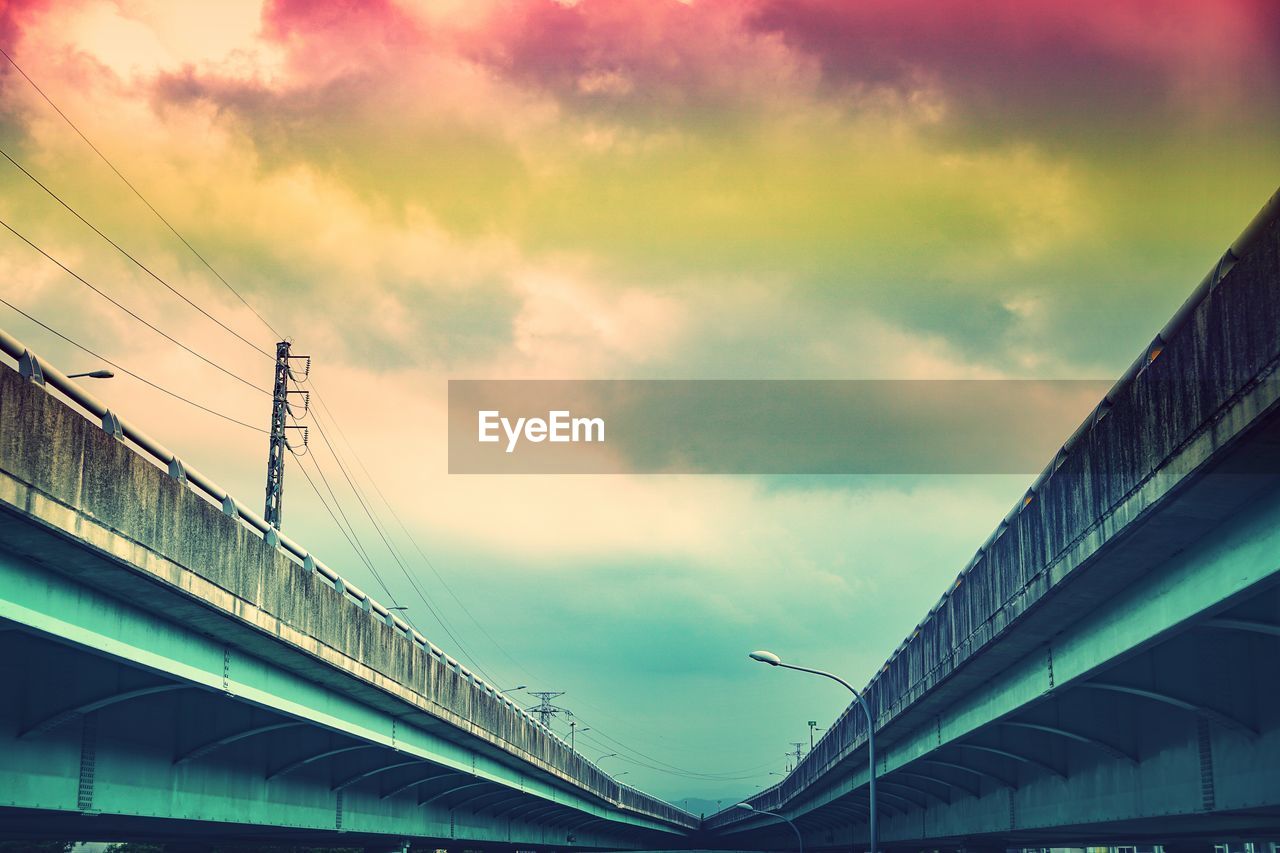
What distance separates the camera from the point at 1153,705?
2017cm

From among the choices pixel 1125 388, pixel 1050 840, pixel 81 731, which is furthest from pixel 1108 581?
pixel 1050 840

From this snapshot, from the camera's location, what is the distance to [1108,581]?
15.9m

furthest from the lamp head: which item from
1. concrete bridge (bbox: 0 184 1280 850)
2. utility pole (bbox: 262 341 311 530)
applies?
utility pole (bbox: 262 341 311 530)

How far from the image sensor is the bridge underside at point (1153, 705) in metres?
12.9

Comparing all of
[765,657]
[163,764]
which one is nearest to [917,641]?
[765,657]

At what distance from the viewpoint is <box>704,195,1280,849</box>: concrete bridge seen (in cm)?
1182

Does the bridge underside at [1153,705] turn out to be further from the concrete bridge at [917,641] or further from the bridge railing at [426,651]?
the bridge railing at [426,651]

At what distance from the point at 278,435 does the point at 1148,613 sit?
31.6m

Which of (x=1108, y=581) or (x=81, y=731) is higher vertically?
(x=1108, y=581)

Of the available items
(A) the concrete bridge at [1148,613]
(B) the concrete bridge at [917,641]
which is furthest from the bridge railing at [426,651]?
(A) the concrete bridge at [1148,613]

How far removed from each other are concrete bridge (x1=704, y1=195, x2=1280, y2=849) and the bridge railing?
11287mm

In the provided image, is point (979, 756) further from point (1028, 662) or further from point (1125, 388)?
point (1125, 388)

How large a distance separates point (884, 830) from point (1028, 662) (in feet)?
118

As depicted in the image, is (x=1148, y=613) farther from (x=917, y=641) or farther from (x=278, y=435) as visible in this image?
(x=278, y=435)
